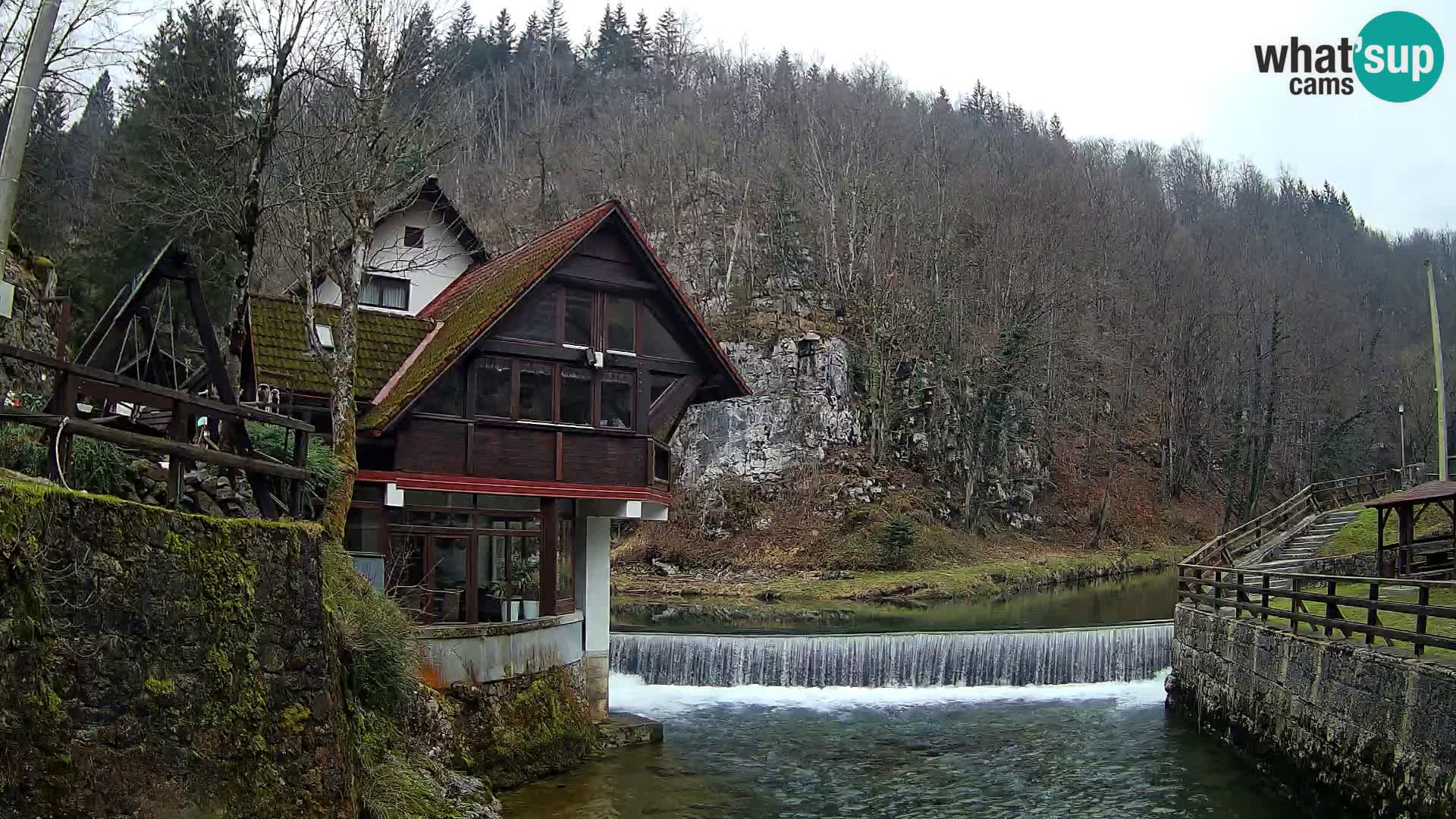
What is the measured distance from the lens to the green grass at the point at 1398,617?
1616cm

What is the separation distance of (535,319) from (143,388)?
1035 centimetres

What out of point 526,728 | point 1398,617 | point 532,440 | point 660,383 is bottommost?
point 526,728

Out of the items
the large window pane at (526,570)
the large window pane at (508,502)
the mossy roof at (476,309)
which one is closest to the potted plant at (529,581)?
the large window pane at (526,570)

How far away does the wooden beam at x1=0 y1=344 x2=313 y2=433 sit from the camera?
795 centimetres

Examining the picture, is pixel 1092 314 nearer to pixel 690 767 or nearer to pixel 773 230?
pixel 773 230

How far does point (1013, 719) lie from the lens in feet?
71.5

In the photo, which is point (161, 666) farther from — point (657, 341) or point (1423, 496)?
point (1423, 496)

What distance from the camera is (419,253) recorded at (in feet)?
85.6

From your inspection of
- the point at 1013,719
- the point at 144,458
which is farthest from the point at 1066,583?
the point at 144,458

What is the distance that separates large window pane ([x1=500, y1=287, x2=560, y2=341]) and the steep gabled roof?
0.38 meters

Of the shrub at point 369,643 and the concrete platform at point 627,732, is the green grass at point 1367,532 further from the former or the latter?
the shrub at point 369,643

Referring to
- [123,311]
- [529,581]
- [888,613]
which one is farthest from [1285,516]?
[123,311]

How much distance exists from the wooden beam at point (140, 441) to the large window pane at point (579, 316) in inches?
358

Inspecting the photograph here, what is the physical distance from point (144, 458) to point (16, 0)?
13.6m
